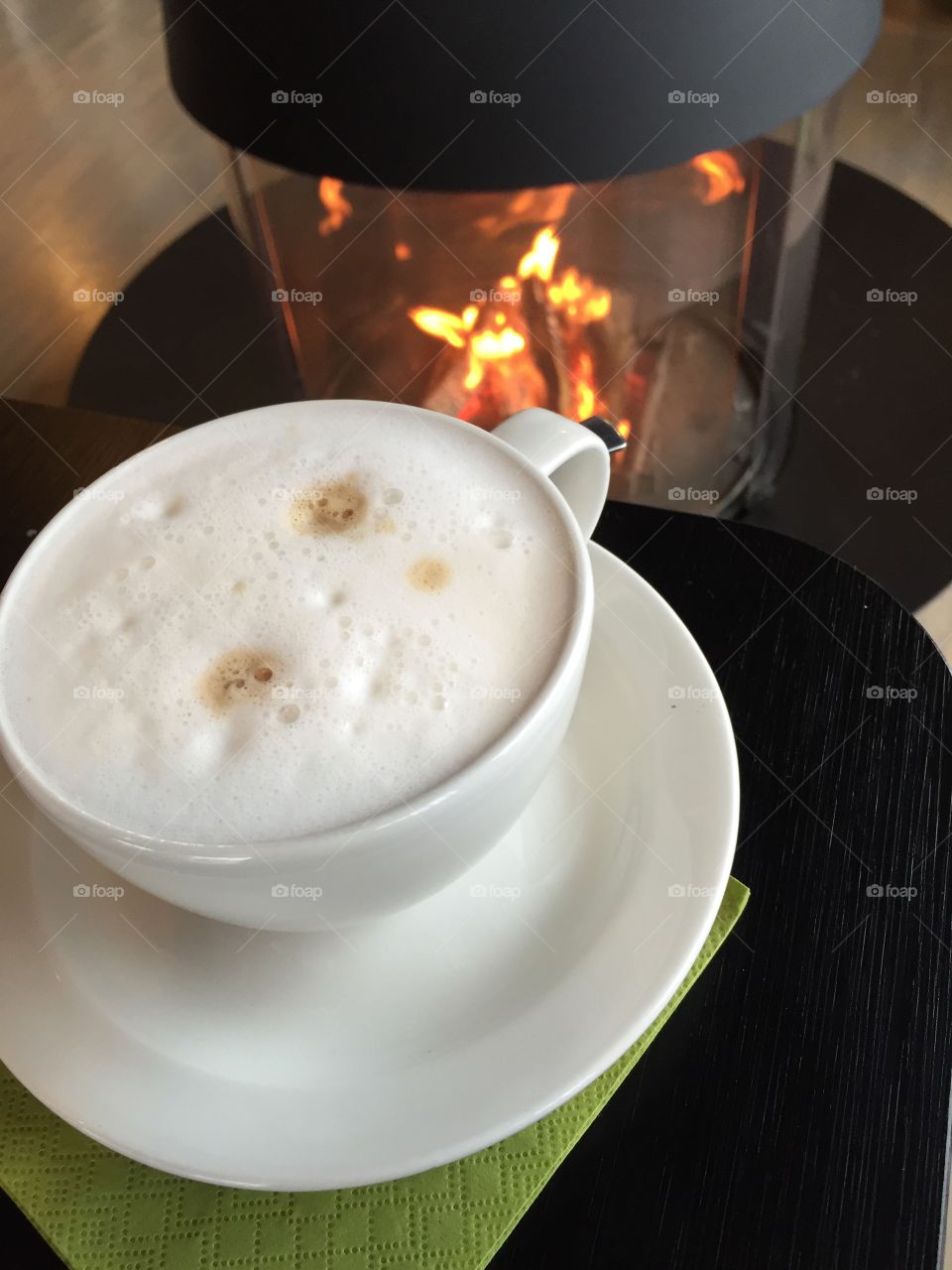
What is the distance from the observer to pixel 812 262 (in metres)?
1.42

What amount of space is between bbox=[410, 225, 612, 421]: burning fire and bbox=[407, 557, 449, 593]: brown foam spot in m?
0.89

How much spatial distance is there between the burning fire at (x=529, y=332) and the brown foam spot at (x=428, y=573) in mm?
891

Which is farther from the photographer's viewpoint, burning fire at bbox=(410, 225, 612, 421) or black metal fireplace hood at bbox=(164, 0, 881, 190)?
burning fire at bbox=(410, 225, 612, 421)

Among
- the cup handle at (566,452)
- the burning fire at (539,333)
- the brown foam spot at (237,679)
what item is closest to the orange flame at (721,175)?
the burning fire at (539,333)

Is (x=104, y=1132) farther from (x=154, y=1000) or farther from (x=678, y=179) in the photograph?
(x=678, y=179)

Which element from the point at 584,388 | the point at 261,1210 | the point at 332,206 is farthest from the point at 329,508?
the point at 332,206

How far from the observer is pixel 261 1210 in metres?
0.50

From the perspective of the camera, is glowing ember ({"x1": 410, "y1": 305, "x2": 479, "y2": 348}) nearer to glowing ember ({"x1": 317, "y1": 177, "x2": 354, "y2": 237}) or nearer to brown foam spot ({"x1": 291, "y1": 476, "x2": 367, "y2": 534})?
glowing ember ({"x1": 317, "y1": 177, "x2": 354, "y2": 237})

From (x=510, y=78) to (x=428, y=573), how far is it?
508 millimetres

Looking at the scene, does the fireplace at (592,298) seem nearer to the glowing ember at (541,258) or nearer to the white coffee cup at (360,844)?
the glowing ember at (541,258)

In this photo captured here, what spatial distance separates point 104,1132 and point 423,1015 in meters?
0.14

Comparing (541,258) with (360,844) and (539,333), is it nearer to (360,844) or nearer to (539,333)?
(539,333)

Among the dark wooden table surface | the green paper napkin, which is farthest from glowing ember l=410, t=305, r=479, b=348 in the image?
the green paper napkin

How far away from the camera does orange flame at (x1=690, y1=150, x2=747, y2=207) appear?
138 cm
